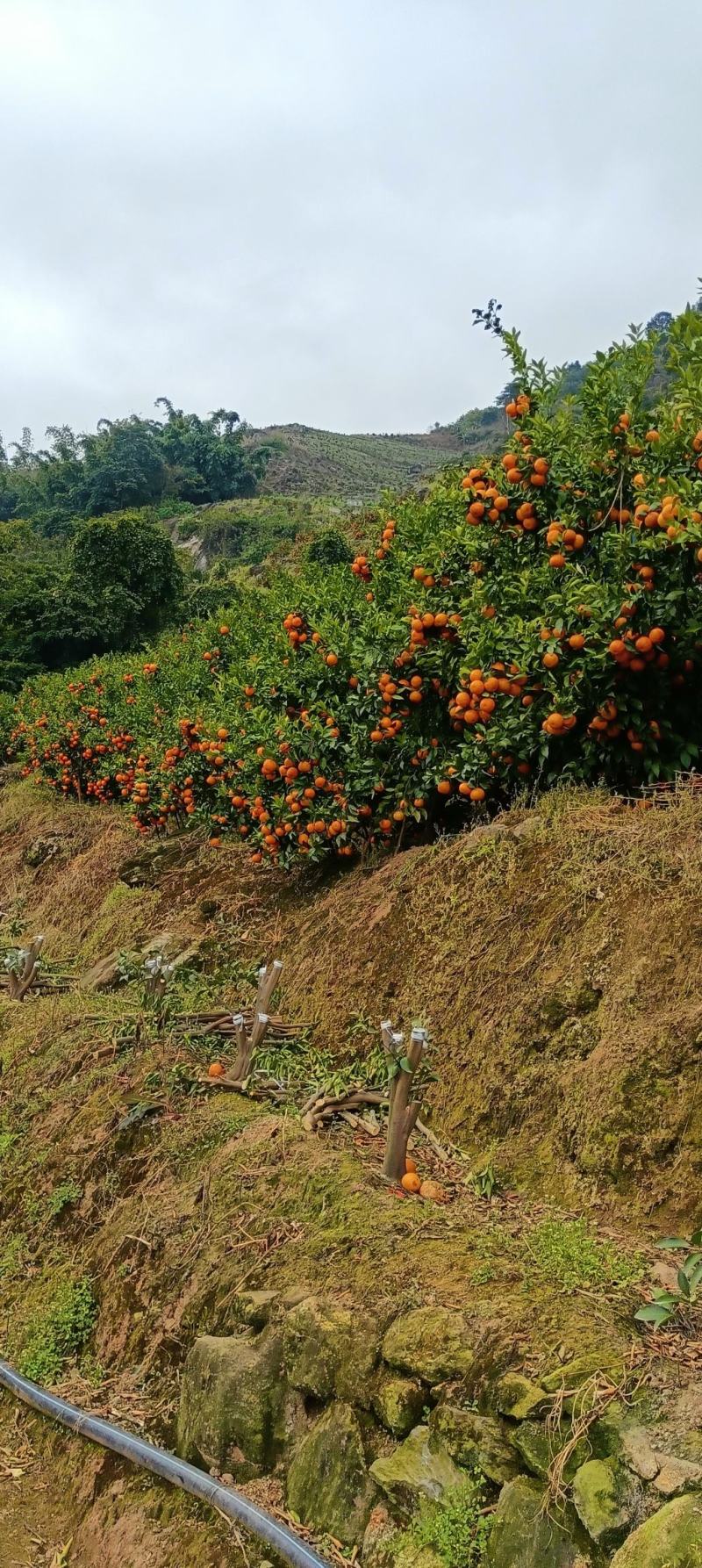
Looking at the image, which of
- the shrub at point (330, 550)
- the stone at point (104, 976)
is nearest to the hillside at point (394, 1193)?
the stone at point (104, 976)

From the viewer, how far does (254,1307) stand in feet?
10.1

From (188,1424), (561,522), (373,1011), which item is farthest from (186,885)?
(188,1424)

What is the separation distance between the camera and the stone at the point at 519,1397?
224cm

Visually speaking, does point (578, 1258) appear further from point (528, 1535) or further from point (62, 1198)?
point (62, 1198)

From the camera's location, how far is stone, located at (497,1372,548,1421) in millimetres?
2244

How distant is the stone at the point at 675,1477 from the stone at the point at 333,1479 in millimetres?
820

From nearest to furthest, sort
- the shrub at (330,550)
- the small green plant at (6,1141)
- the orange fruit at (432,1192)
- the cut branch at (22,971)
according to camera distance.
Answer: the orange fruit at (432,1192) < the small green plant at (6,1141) < the cut branch at (22,971) < the shrub at (330,550)

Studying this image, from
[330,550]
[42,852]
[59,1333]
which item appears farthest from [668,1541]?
[330,550]

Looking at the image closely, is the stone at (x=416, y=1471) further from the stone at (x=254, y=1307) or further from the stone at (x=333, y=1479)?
the stone at (x=254, y=1307)

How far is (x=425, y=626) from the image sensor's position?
201 inches

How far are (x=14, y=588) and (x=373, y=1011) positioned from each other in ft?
58.3

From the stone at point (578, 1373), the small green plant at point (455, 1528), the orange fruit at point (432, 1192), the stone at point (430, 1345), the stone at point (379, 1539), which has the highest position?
the stone at point (578, 1373)

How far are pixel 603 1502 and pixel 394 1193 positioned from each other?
134 cm

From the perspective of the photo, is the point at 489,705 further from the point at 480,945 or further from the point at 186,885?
the point at 186,885
